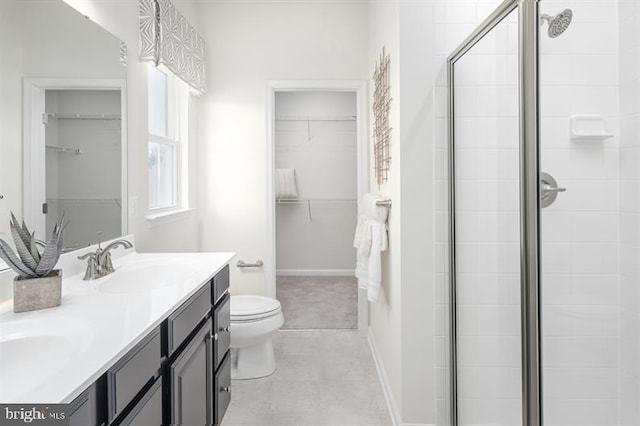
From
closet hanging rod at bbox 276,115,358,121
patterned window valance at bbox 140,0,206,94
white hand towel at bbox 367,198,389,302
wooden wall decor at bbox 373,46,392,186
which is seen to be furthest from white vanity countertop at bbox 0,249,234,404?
closet hanging rod at bbox 276,115,358,121

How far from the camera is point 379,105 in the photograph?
8.34ft

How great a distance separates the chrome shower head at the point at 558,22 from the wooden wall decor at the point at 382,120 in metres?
1.04

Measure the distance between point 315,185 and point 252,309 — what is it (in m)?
2.68

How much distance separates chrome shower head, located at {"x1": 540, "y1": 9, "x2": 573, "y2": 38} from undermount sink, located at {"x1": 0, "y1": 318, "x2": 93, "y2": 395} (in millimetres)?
1441

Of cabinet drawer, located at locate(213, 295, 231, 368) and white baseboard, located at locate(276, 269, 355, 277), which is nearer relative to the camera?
cabinet drawer, located at locate(213, 295, 231, 368)

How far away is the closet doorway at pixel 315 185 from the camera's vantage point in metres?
4.86

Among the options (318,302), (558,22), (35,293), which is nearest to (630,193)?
(558,22)

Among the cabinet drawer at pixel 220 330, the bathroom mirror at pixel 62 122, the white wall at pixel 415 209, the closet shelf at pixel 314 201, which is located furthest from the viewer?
the closet shelf at pixel 314 201

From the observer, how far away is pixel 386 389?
88.0 inches

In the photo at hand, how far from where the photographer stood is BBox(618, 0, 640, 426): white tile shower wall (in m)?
1.05

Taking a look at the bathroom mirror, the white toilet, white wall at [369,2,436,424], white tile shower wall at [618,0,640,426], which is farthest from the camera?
the white toilet

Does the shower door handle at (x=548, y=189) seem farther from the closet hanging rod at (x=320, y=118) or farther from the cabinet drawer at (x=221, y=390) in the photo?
the closet hanging rod at (x=320, y=118)

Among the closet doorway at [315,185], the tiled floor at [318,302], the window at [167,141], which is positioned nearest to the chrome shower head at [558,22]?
the window at [167,141]

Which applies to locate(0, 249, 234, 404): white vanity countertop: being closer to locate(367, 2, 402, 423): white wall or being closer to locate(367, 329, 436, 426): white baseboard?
locate(367, 2, 402, 423): white wall
